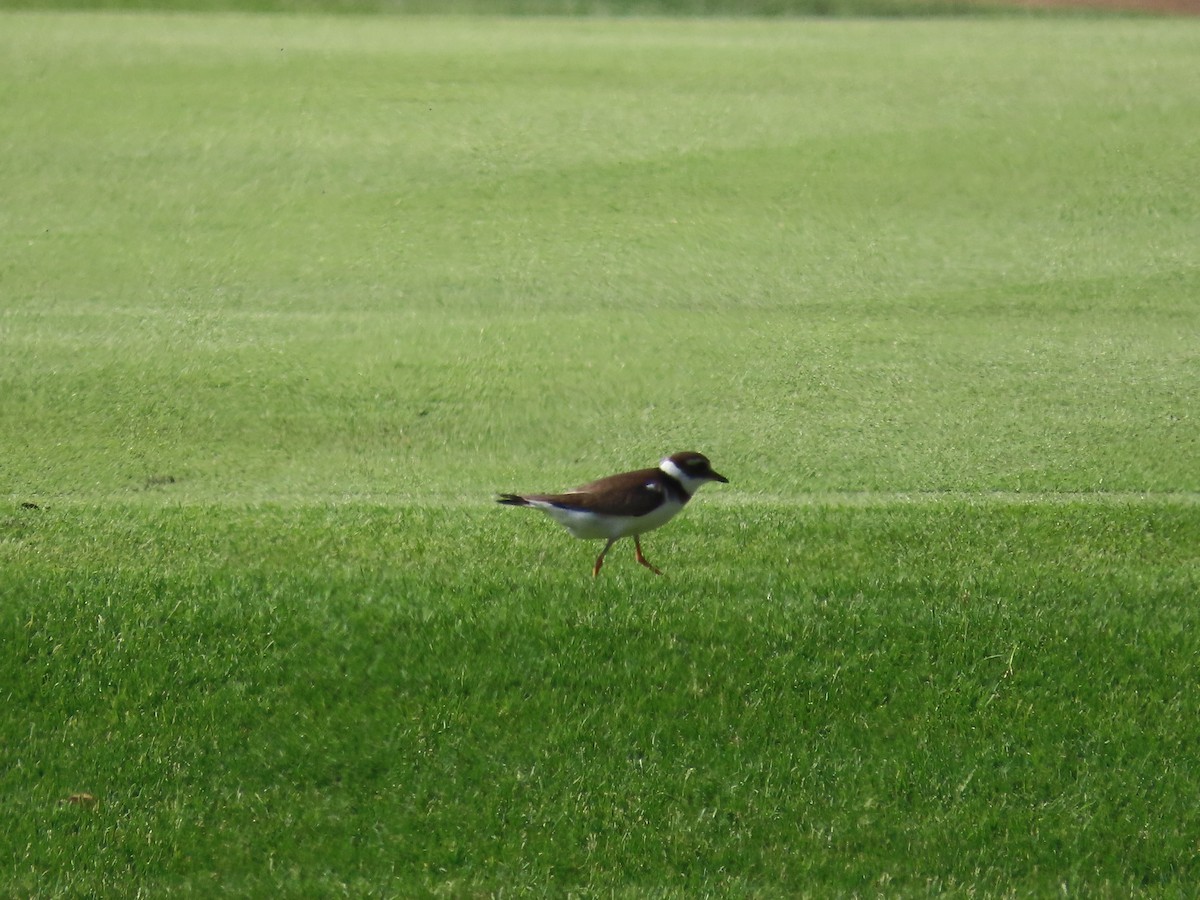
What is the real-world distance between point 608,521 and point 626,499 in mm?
112

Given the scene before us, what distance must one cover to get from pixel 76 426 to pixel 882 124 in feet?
17.9

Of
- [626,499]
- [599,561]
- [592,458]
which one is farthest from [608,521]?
[592,458]

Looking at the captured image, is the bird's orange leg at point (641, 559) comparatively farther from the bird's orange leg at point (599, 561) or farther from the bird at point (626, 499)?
the bird at point (626, 499)

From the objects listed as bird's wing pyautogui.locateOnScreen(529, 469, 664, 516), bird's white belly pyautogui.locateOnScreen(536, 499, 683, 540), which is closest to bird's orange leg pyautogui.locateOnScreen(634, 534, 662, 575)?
bird's white belly pyautogui.locateOnScreen(536, 499, 683, 540)

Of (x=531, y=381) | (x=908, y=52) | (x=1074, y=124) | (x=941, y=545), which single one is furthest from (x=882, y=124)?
(x=941, y=545)

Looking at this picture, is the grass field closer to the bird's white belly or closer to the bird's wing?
the bird's white belly

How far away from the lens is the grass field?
455cm

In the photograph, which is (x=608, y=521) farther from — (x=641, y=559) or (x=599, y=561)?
(x=641, y=559)

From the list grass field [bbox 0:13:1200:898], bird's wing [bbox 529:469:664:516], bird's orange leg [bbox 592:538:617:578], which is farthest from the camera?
bird's orange leg [bbox 592:538:617:578]

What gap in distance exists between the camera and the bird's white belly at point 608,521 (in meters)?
4.96

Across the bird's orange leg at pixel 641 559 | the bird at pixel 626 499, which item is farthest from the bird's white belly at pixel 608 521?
the bird's orange leg at pixel 641 559

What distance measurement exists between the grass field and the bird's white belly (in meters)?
0.37

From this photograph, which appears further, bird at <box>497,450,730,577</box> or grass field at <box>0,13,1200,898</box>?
bird at <box>497,450,730,577</box>

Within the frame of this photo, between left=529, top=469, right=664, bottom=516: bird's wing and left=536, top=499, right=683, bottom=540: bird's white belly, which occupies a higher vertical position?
left=529, top=469, right=664, bottom=516: bird's wing
